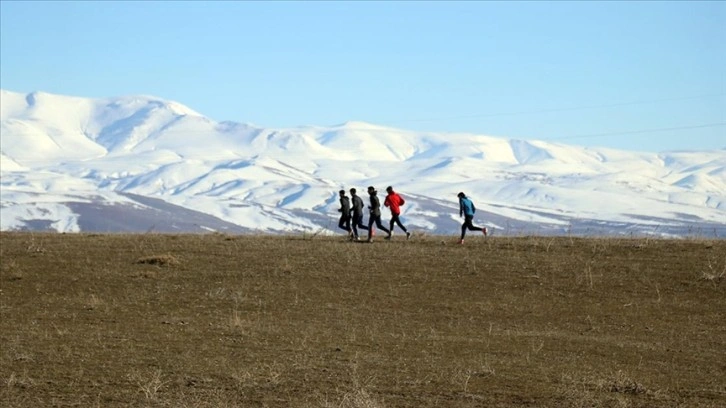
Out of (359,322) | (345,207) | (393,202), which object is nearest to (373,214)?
(345,207)

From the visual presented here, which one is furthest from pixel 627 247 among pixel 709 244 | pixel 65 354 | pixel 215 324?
pixel 65 354

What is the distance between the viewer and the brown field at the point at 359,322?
16.3 meters

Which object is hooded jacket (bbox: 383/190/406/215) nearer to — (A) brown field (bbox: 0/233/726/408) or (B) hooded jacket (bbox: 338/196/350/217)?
(B) hooded jacket (bbox: 338/196/350/217)

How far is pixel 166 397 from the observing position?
1573 cm

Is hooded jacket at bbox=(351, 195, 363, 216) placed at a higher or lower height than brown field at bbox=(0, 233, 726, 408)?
higher

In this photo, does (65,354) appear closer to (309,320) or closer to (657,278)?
(309,320)

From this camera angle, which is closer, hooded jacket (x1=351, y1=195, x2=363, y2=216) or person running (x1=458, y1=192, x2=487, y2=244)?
person running (x1=458, y1=192, x2=487, y2=244)

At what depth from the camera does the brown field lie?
53.5 feet

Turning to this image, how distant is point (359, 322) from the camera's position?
872 inches

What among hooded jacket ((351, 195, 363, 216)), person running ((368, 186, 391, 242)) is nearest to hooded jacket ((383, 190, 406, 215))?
person running ((368, 186, 391, 242))

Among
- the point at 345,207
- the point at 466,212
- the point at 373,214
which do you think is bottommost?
the point at 373,214

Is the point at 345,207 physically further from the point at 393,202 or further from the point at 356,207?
the point at 393,202

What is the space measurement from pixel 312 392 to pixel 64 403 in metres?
3.18

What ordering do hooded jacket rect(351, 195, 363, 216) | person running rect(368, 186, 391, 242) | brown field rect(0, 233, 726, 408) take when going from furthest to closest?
hooded jacket rect(351, 195, 363, 216)
person running rect(368, 186, 391, 242)
brown field rect(0, 233, 726, 408)
